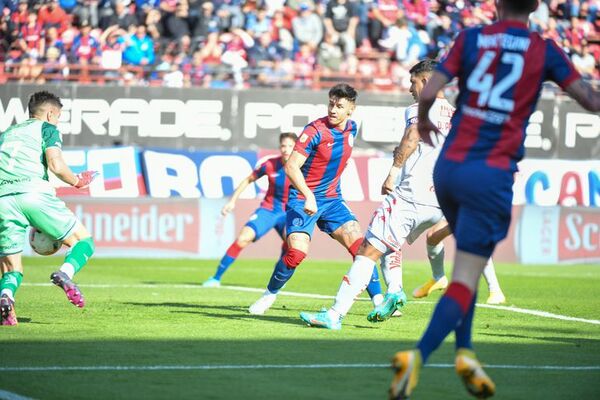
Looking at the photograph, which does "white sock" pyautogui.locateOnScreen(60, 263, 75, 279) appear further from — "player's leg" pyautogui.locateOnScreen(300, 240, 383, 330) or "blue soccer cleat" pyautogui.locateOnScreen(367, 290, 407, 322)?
"blue soccer cleat" pyautogui.locateOnScreen(367, 290, 407, 322)

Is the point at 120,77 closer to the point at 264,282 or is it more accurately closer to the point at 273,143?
the point at 273,143

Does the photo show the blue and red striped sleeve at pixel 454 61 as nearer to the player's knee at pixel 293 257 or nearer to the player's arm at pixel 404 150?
the player's arm at pixel 404 150

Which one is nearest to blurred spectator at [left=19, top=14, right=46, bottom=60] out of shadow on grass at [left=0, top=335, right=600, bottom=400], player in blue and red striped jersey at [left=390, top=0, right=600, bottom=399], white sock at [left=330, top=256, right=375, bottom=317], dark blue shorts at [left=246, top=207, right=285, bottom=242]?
dark blue shorts at [left=246, top=207, right=285, bottom=242]

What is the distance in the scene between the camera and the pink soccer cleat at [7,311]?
9844 mm

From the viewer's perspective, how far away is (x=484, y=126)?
6.31m

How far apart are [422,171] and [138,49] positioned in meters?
14.8

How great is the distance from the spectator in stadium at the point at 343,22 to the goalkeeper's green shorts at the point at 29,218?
16.4 m

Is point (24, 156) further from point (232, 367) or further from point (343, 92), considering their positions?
point (232, 367)

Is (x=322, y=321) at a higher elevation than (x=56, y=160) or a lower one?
lower

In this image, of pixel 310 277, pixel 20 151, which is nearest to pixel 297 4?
pixel 310 277

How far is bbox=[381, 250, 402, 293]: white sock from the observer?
1082 cm

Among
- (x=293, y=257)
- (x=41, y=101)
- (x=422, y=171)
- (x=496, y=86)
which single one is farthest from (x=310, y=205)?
(x=496, y=86)

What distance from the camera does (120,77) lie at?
78.8 feet

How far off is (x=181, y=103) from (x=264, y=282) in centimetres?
795
